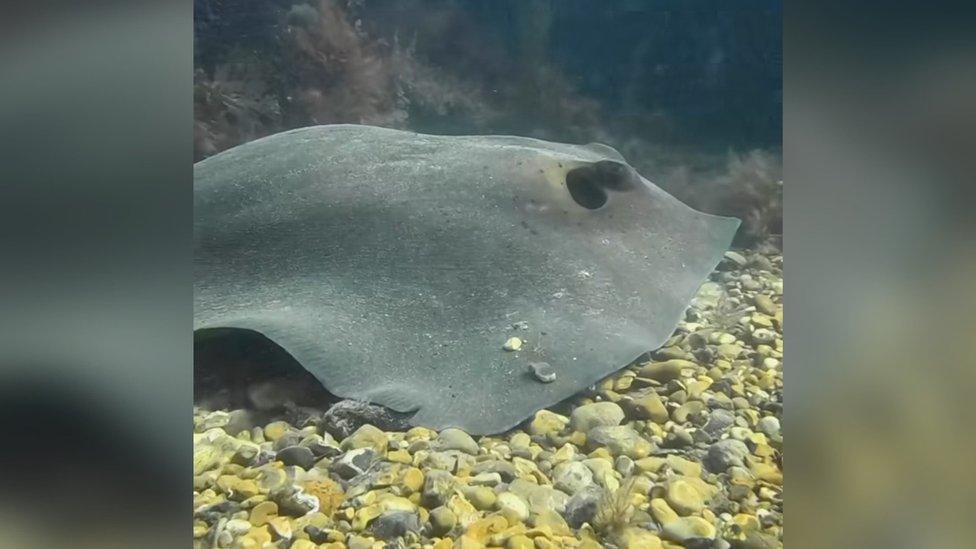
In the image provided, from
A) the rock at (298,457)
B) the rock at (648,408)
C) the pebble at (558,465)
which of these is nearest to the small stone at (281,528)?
the pebble at (558,465)

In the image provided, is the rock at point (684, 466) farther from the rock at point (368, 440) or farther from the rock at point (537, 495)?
the rock at point (368, 440)

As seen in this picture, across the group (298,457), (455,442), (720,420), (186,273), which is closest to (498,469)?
(455,442)

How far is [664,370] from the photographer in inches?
82.4

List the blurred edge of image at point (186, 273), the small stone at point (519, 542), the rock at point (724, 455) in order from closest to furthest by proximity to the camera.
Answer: the blurred edge of image at point (186, 273)
the small stone at point (519, 542)
the rock at point (724, 455)

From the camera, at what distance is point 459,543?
197cm

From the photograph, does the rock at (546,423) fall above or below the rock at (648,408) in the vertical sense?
below

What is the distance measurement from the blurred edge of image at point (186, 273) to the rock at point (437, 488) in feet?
2.28

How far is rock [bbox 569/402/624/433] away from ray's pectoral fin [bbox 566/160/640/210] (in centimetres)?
64

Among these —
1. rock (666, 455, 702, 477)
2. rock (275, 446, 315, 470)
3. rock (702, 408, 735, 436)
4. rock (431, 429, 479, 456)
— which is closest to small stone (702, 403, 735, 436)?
rock (702, 408, 735, 436)

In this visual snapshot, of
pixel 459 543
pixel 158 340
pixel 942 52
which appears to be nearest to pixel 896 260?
pixel 942 52

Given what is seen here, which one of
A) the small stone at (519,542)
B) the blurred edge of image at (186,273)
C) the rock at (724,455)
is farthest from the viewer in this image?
the rock at (724,455)

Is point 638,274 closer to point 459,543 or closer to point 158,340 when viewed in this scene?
point 459,543

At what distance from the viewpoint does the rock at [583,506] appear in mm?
2010

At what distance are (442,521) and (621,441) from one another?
1.98ft
